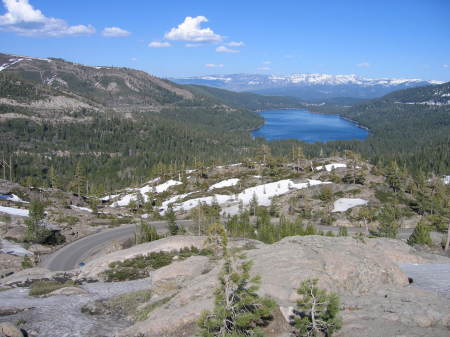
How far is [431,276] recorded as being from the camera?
2939 cm

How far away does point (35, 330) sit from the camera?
2377cm

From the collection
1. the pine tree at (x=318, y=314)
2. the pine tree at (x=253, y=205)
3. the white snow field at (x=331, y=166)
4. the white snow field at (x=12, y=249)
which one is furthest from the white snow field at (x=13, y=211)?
the white snow field at (x=331, y=166)

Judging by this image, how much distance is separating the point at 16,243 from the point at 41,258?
8.61m

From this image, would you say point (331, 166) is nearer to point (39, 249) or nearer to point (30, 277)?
point (39, 249)

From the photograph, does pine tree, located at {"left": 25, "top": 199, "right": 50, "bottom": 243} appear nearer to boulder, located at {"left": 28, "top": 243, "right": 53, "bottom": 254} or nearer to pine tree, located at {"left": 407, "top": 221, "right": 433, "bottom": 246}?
boulder, located at {"left": 28, "top": 243, "right": 53, "bottom": 254}

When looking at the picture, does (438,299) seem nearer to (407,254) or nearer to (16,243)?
(407,254)

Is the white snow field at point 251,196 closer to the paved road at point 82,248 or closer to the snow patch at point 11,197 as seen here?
the paved road at point 82,248

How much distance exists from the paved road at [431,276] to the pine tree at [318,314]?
11.5m

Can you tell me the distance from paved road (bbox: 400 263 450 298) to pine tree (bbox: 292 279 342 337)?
11.5 metres

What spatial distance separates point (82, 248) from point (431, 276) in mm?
55194

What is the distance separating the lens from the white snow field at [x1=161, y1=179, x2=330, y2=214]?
103250mm

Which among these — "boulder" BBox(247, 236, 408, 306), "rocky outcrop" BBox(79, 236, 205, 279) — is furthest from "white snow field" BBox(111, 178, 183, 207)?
"boulder" BBox(247, 236, 408, 306)

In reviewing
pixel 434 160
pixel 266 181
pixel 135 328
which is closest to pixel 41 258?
pixel 135 328

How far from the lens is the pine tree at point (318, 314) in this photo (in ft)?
56.6
